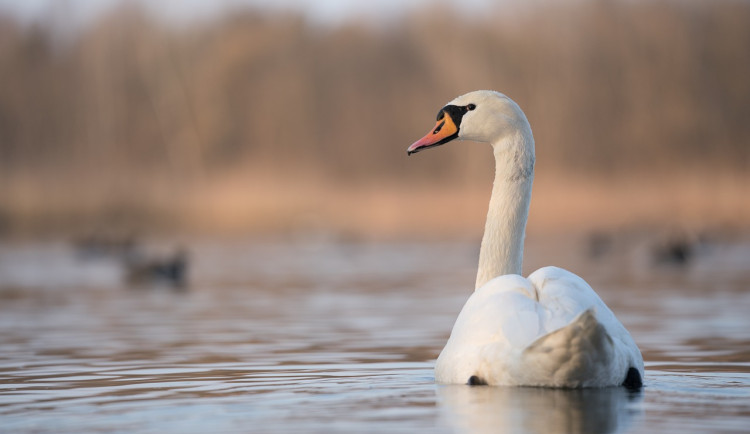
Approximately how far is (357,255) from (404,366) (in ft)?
67.1

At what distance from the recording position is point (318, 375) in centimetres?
740

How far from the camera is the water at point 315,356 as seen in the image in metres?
5.43

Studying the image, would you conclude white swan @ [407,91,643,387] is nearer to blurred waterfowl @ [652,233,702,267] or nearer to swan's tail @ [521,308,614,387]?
swan's tail @ [521,308,614,387]

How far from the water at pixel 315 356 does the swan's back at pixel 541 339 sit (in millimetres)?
92

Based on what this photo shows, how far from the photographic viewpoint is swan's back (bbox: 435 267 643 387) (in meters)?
5.57

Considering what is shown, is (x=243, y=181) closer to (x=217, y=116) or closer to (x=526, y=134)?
(x=217, y=116)

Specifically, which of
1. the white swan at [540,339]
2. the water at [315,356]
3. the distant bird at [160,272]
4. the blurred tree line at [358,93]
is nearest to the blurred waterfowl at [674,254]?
the water at [315,356]

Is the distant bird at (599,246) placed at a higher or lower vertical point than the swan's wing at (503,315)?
higher

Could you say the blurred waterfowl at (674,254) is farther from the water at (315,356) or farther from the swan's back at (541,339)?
the swan's back at (541,339)

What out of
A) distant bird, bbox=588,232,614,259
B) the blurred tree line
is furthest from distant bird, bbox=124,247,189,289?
the blurred tree line

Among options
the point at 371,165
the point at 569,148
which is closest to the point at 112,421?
the point at 569,148

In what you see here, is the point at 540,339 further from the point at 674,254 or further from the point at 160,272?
the point at 674,254

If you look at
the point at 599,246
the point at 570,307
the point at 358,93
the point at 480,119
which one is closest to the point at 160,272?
the point at 599,246

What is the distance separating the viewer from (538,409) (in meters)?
5.43
